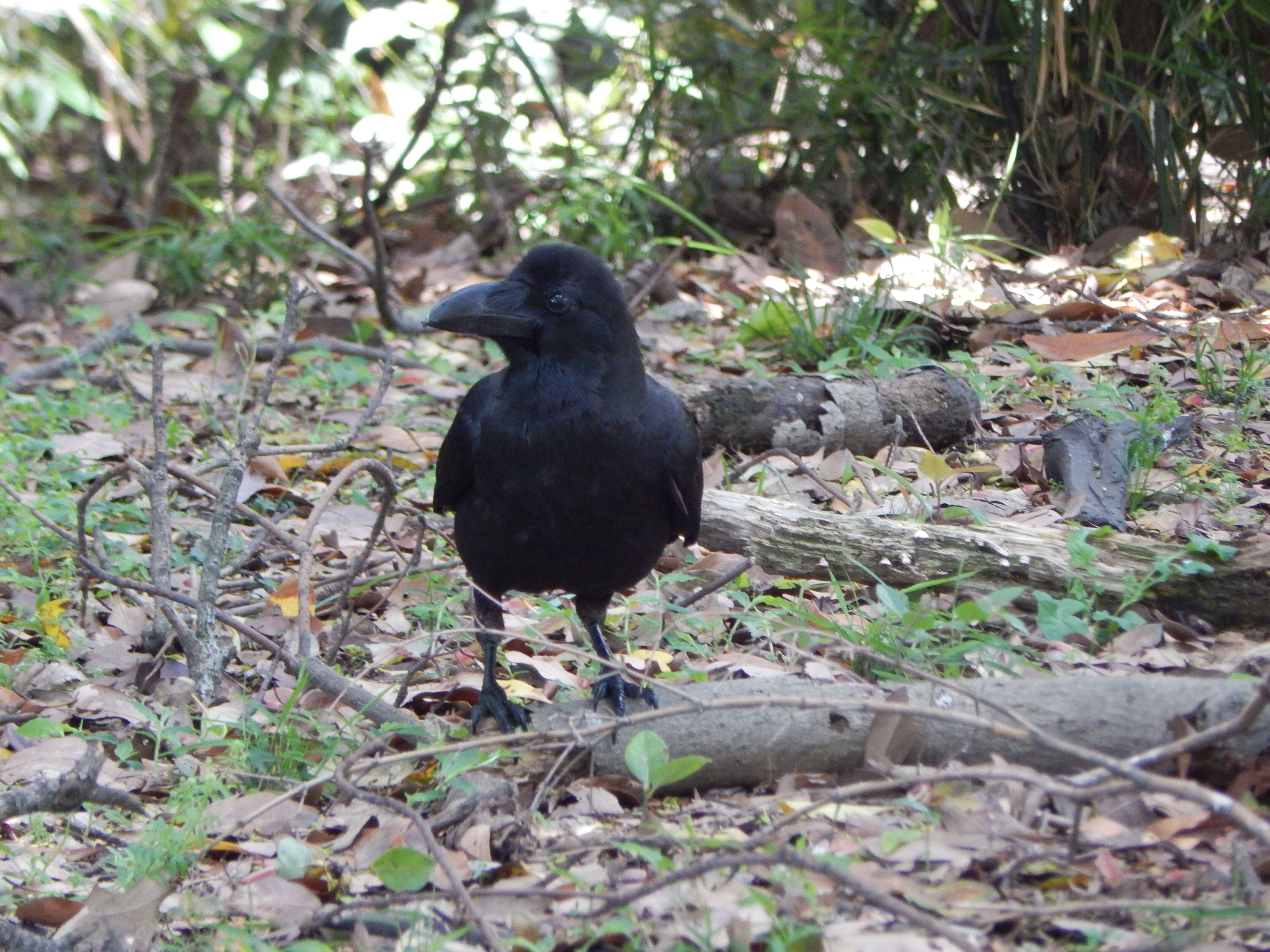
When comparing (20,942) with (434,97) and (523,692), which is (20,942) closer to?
(523,692)

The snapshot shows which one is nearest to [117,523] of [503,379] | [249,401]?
[249,401]

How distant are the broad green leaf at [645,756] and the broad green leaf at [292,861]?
2.04ft

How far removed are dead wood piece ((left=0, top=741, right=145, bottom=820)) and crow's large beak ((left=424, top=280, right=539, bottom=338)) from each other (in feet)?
4.26

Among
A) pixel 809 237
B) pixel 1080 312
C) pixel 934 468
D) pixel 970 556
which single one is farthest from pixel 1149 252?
pixel 970 556

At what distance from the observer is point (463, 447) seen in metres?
3.10

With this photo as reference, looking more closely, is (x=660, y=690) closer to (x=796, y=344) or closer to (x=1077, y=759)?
(x=1077, y=759)

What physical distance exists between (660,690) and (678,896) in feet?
3.19

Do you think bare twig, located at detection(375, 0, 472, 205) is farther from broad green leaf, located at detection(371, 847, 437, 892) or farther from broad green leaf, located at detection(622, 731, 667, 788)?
broad green leaf, located at detection(371, 847, 437, 892)

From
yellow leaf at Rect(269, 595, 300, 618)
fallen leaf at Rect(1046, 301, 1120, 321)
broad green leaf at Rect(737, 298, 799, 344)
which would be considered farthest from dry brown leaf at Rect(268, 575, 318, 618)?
fallen leaf at Rect(1046, 301, 1120, 321)

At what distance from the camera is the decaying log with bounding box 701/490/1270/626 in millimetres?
2904

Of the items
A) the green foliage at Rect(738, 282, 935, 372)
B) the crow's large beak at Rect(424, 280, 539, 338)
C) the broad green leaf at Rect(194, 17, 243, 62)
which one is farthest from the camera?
the broad green leaf at Rect(194, 17, 243, 62)

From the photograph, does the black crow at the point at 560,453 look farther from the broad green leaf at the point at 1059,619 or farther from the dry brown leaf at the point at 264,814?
the broad green leaf at the point at 1059,619

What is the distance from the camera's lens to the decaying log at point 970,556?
290 centimetres

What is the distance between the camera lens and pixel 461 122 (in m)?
7.46
